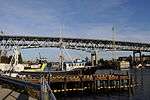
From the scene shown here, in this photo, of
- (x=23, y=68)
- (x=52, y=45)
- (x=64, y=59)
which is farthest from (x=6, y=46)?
(x=23, y=68)

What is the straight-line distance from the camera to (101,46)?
19000cm

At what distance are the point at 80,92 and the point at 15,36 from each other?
102 metres

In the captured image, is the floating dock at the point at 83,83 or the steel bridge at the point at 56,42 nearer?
the floating dock at the point at 83,83

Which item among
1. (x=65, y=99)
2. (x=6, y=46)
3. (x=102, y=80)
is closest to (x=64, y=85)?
(x=65, y=99)

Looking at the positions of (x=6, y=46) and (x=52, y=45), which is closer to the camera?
(x=6, y=46)

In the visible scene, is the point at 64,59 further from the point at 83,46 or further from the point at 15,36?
the point at 83,46

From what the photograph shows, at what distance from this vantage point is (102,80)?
178ft

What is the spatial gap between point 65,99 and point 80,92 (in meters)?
6.37

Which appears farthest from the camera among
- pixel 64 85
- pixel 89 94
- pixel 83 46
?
pixel 83 46

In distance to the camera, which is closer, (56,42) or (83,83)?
(83,83)

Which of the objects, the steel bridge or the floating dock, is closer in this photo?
the floating dock

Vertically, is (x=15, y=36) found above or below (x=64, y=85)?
above

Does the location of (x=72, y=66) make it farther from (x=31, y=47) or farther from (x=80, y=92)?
(x=31, y=47)

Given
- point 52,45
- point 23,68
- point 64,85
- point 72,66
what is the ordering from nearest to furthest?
point 64,85 < point 23,68 < point 72,66 < point 52,45
